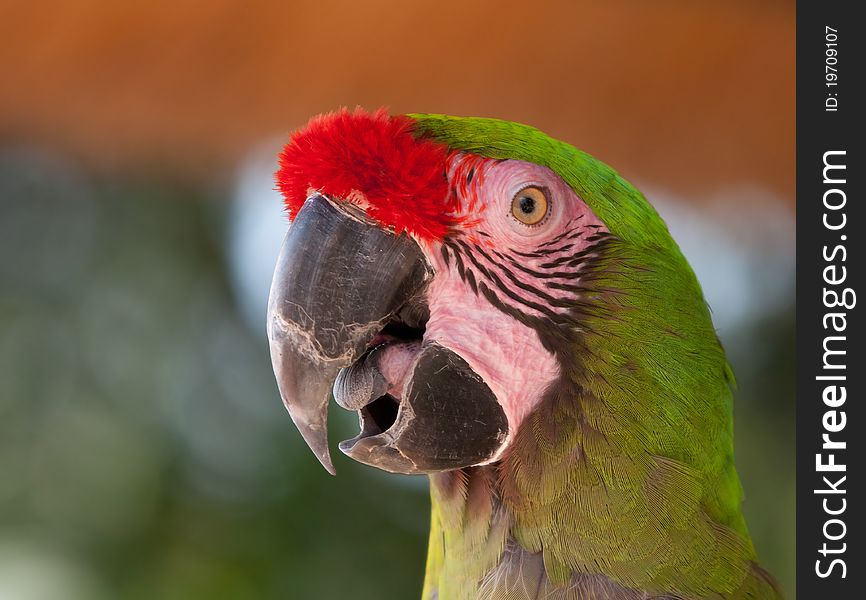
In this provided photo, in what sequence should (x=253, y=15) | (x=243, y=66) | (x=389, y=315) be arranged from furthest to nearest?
(x=243, y=66) → (x=253, y=15) → (x=389, y=315)

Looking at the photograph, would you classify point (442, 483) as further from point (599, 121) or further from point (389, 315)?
point (599, 121)

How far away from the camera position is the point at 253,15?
2.56 meters

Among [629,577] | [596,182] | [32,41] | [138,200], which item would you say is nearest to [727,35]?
[596,182]

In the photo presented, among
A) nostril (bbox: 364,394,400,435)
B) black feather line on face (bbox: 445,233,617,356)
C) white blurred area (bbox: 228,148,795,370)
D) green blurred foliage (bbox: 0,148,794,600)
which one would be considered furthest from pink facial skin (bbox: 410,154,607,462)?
green blurred foliage (bbox: 0,148,794,600)

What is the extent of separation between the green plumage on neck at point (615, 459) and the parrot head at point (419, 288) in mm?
32

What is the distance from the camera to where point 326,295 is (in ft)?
3.51

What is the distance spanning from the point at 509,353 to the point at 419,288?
0.57 feet

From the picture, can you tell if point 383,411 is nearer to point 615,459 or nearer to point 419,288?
point 419,288

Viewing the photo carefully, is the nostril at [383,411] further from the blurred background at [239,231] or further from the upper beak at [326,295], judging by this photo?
the blurred background at [239,231]

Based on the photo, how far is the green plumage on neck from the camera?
3.66 ft

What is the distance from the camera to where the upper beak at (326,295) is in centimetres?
107
